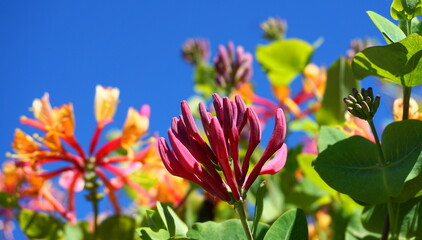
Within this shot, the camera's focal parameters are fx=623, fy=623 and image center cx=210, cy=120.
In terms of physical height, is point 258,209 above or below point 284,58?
below

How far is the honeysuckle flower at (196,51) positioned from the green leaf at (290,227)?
232 cm

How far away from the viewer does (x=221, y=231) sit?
3.16ft

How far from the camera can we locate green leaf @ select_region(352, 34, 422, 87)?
2.99ft

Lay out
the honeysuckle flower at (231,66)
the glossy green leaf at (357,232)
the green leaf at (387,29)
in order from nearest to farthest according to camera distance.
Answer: the green leaf at (387,29) < the glossy green leaf at (357,232) < the honeysuckle flower at (231,66)

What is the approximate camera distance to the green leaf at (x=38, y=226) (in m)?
1.52

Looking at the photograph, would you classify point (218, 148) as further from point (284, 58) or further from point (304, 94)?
point (304, 94)

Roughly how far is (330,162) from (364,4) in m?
0.25

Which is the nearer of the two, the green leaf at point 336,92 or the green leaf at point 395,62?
the green leaf at point 395,62

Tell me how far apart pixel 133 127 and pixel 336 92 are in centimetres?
55

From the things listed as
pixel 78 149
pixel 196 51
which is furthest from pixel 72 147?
pixel 196 51

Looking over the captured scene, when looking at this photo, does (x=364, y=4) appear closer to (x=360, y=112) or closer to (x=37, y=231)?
(x=360, y=112)

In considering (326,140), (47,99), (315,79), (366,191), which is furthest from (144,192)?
(366,191)

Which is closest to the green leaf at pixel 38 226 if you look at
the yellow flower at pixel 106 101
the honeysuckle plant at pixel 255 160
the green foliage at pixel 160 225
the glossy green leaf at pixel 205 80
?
the honeysuckle plant at pixel 255 160

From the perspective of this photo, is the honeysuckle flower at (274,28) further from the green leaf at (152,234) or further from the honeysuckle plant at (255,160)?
the green leaf at (152,234)
